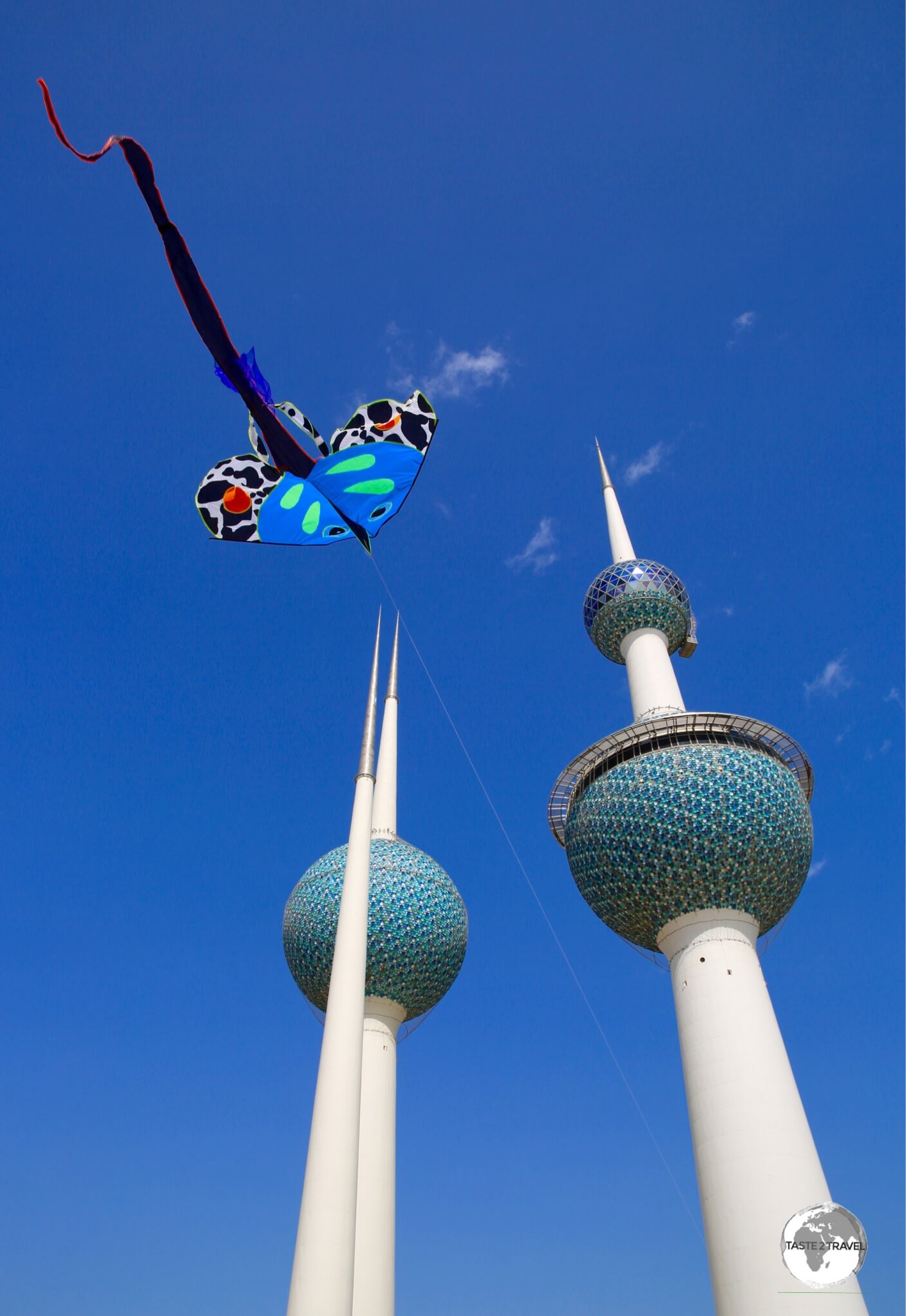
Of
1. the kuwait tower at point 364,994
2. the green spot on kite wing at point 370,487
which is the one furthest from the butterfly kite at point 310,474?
the kuwait tower at point 364,994

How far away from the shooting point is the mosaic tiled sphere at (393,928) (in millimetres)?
35469

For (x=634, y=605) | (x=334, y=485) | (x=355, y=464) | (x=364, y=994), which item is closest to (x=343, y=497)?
(x=334, y=485)

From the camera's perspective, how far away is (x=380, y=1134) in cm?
3231

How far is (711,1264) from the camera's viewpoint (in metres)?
25.1

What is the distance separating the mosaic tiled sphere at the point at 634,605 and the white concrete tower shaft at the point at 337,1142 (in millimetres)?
30423

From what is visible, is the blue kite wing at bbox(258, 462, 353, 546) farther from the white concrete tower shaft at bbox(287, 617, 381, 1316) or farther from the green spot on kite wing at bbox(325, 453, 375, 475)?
the white concrete tower shaft at bbox(287, 617, 381, 1316)

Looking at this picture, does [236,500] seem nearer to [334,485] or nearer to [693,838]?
[334,485]

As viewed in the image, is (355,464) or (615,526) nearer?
(355,464)

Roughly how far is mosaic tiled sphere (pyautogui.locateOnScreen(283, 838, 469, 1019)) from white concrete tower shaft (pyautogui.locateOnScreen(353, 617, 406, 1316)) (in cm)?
95

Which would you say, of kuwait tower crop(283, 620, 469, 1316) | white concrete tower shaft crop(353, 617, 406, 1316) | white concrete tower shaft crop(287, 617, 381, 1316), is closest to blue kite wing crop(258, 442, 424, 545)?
kuwait tower crop(283, 620, 469, 1316)

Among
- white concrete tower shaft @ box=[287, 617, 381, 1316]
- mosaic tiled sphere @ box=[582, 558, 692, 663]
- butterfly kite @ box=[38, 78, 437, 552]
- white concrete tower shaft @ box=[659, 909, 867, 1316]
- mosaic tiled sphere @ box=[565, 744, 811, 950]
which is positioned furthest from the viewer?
mosaic tiled sphere @ box=[582, 558, 692, 663]

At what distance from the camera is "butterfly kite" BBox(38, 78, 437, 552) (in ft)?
58.3

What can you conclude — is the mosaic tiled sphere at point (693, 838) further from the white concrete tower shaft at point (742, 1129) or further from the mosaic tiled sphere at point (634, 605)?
the mosaic tiled sphere at point (634, 605)

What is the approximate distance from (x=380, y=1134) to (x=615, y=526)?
3132 cm
